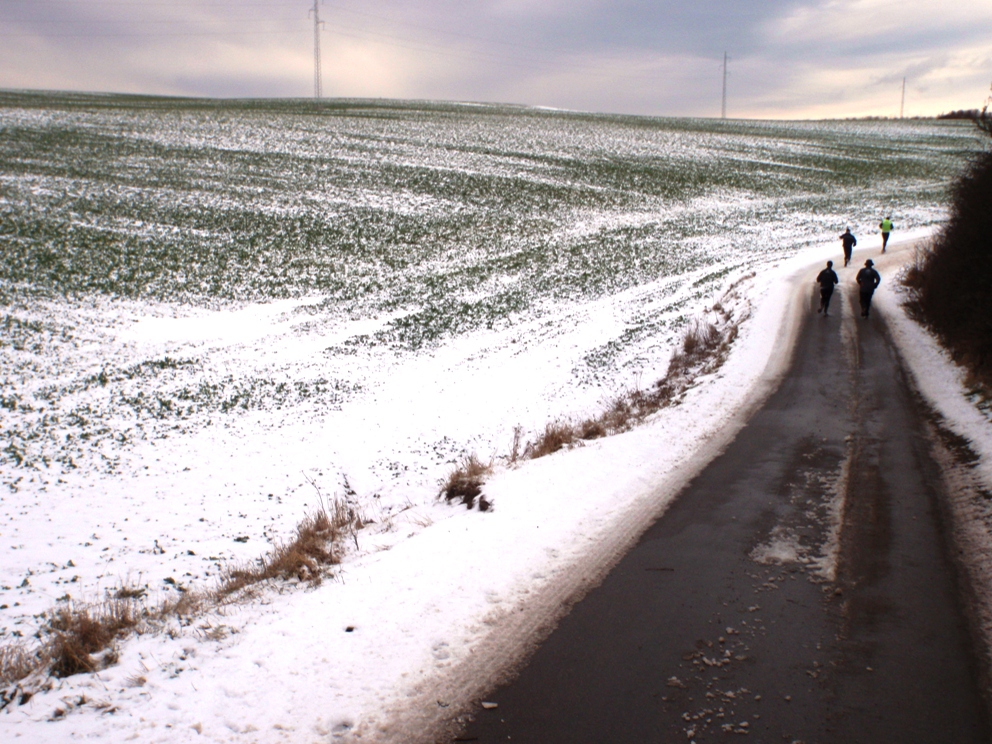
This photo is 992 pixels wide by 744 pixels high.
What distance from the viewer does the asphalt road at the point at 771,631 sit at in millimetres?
4148

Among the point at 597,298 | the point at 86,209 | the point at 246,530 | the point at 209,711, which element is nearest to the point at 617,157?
the point at 597,298

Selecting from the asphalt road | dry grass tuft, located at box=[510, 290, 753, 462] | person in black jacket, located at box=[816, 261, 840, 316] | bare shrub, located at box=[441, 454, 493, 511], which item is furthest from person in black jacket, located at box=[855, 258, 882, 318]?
bare shrub, located at box=[441, 454, 493, 511]

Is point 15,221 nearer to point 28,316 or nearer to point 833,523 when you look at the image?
point 28,316

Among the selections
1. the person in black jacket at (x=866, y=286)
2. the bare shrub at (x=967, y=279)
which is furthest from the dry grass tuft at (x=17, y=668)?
the person in black jacket at (x=866, y=286)

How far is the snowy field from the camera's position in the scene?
197 inches

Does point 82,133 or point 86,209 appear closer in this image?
point 86,209

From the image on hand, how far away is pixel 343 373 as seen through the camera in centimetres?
1948

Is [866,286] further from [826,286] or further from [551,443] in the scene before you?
[551,443]

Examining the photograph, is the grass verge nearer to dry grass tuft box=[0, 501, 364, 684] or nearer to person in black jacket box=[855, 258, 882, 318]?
dry grass tuft box=[0, 501, 364, 684]

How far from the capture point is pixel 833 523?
713cm

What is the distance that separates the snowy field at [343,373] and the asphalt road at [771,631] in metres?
0.48

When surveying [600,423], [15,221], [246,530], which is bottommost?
[246,530]

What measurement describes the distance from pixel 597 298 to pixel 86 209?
2533 centimetres

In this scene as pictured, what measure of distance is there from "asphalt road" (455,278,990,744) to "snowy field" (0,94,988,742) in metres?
0.48
